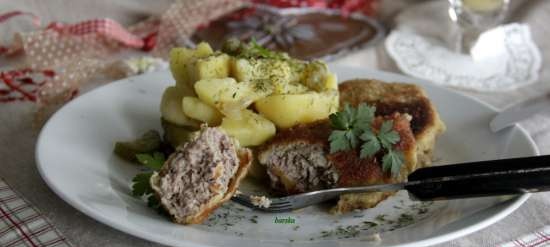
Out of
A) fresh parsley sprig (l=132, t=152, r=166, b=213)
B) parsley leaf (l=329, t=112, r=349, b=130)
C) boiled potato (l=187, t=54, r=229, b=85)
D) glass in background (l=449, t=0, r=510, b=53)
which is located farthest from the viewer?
glass in background (l=449, t=0, r=510, b=53)

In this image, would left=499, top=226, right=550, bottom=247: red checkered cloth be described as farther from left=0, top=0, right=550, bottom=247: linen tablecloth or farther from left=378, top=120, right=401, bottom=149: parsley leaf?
left=378, top=120, right=401, bottom=149: parsley leaf

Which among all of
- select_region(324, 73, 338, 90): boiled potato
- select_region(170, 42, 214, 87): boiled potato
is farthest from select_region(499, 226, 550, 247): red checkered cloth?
select_region(170, 42, 214, 87): boiled potato

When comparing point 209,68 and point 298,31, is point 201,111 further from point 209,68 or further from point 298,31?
point 298,31

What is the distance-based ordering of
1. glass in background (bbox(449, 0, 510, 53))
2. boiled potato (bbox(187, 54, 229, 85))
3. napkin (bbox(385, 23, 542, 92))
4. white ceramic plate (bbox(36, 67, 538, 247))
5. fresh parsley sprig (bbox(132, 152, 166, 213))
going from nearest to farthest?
white ceramic plate (bbox(36, 67, 538, 247)), fresh parsley sprig (bbox(132, 152, 166, 213)), boiled potato (bbox(187, 54, 229, 85)), napkin (bbox(385, 23, 542, 92)), glass in background (bbox(449, 0, 510, 53))

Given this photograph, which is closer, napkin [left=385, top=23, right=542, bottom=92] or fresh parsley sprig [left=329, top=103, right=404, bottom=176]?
fresh parsley sprig [left=329, top=103, right=404, bottom=176]

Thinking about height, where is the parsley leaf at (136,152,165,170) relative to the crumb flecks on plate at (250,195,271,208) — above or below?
above
